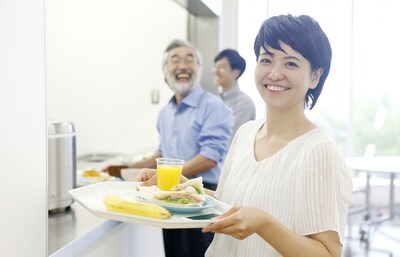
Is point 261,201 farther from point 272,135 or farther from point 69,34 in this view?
point 69,34

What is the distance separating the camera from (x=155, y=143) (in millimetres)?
3844

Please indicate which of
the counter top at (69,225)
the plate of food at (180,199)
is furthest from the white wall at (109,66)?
the plate of food at (180,199)

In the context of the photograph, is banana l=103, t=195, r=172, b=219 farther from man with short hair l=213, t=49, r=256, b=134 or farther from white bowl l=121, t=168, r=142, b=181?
man with short hair l=213, t=49, r=256, b=134

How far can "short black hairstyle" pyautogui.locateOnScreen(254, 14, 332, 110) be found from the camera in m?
1.21

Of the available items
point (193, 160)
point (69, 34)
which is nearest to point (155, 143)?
point (69, 34)

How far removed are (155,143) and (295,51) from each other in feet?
8.91

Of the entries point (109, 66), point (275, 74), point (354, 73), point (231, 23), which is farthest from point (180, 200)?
point (354, 73)

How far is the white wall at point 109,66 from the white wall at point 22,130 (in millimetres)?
2175

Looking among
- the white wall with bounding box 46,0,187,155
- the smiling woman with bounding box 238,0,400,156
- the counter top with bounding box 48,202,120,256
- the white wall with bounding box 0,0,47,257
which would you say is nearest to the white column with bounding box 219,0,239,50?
the smiling woman with bounding box 238,0,400,156

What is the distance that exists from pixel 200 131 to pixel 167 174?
0.91 m

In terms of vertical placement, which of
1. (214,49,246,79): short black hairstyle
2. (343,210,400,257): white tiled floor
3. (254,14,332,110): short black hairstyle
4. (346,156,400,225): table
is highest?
(214,49,246,79): short black hairstyle

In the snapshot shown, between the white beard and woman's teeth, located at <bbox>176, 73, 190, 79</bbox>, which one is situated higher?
woman's teeth, located at <bbox>176, 73, 190, 79</bbox>

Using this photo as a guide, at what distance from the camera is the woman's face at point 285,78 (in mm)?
1216

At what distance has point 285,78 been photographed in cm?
122
